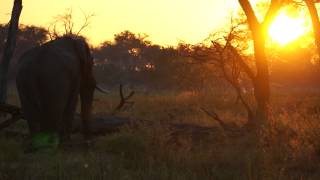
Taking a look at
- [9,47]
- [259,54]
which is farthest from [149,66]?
[259,54]

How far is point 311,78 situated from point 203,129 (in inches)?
1910

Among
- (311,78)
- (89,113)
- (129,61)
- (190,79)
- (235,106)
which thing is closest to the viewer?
(89,113)

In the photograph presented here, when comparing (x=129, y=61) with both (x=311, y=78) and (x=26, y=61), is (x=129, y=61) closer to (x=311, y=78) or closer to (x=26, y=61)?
(x=311, y=78)

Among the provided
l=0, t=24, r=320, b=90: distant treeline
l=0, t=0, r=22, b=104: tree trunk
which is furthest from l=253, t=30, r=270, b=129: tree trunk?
l=0, t=24, r=320, b=90: distant treeline

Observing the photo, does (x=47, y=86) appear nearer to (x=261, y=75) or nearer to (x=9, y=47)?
(x=261, y=75)

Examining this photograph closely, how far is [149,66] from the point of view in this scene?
52.9 metres

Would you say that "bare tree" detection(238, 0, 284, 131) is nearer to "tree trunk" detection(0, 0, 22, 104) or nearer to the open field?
the open field

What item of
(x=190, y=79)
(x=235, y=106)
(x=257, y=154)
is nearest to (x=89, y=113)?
(x=257, y=154)

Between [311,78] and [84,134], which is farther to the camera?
[311,78]

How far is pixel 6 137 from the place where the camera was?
11.6m

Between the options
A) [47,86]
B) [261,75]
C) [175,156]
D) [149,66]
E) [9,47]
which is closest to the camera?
[175,156]

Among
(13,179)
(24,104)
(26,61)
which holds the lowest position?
(13,179)

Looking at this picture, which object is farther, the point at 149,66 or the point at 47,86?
the point at 149,66

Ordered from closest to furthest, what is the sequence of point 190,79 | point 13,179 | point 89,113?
point 13,179, point 89,113, point 190,79
